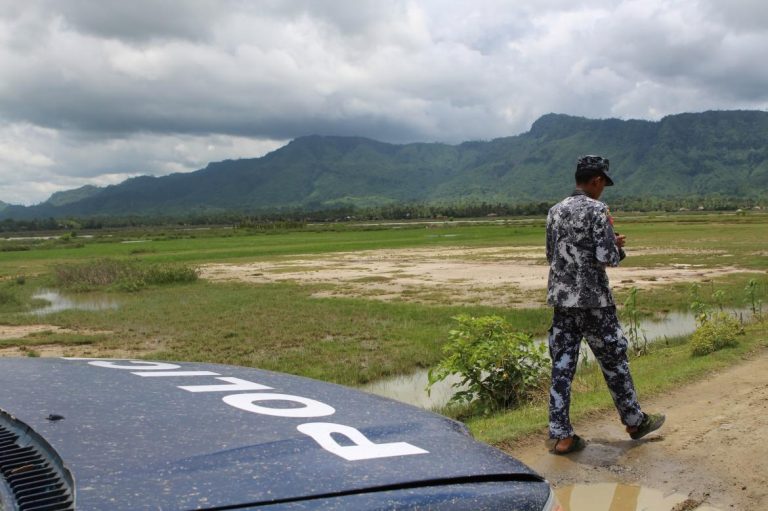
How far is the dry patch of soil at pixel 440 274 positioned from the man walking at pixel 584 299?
46.3 feet

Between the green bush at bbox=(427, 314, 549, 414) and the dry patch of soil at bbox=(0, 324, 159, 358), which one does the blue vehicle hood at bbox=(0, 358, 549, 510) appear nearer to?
the green bush at bbox=(427, 314, 549, 414)

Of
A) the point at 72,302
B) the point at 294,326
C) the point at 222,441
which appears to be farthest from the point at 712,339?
the point at 72,302

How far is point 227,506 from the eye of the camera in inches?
54.3

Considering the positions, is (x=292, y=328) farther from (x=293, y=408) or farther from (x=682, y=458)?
(x=293, y=408)

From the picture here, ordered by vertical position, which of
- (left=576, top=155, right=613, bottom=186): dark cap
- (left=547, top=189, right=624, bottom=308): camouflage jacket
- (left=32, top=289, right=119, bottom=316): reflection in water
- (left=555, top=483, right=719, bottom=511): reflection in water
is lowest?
(left=32, top=289, right=119, bottom=316): reflection in water

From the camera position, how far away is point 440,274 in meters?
29.5

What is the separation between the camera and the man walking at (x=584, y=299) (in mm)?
4410

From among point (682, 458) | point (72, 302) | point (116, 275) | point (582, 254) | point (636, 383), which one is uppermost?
point (582, 254)

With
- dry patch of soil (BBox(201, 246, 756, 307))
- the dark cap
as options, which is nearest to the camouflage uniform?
the dark cap

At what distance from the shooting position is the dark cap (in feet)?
15.2

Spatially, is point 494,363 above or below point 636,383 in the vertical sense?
above

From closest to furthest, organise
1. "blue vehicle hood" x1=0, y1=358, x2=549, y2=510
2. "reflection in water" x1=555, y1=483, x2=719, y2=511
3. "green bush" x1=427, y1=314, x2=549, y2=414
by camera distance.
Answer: "blue vehicle hood" x1=0, y1=358, x2=549, y2=510 → "reflection in water" x1=555, y1=483, x2=719, y2=511 → "green bush" x1=427, y1=314, x2=549, y2=414

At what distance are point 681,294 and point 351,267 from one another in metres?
19.6

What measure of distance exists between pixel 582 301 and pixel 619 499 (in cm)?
135
